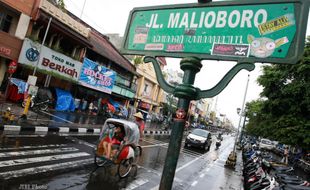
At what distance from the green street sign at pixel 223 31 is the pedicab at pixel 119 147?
16.5 feet

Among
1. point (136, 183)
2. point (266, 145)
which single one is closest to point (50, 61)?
point (136, 183)

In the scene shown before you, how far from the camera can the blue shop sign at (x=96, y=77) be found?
20.7 meters

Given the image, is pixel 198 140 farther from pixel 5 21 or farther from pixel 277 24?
pixel 277 24

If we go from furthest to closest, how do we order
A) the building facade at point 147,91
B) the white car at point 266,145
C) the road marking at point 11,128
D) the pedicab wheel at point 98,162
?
the white car at point 266,145 < the building facade at point 147,91 < the road marking at point 11,128 < the pedicab wheel at point 98,162

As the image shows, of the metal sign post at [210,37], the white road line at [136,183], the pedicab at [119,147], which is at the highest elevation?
the metal sign post at [210,37]

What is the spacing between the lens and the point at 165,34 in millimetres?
2408

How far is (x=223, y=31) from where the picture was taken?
6.97ft

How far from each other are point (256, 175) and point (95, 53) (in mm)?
18858

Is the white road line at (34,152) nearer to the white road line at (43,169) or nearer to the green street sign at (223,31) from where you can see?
the white road line at (43,169)

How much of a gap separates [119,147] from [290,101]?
33.9 ft

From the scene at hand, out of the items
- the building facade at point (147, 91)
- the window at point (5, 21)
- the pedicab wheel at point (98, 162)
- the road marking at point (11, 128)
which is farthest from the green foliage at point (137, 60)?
the pedicab wheel at point (98, 162)

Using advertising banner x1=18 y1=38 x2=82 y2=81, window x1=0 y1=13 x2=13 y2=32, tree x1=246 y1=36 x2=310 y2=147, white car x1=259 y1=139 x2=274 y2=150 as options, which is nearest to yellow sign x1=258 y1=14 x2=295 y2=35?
tree x1=246 y1=36 x2=310 y2=147

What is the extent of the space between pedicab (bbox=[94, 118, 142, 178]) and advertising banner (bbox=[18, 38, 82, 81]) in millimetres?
10431

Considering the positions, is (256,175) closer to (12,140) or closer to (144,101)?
(12,140)
